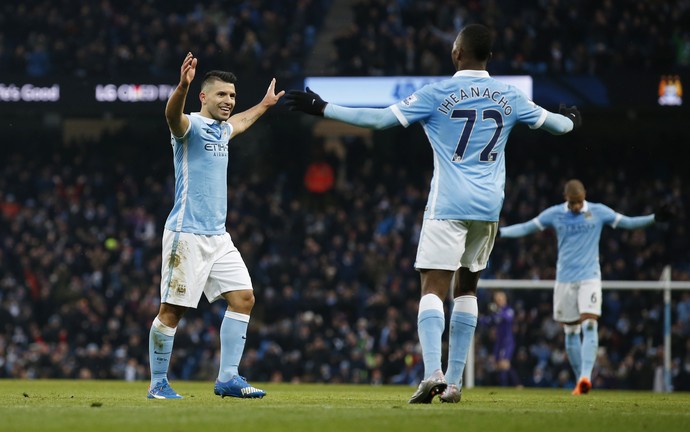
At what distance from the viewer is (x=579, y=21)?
23750 millimetres

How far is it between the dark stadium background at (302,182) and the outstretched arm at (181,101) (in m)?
11.9

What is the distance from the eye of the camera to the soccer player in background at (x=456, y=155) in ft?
23.4

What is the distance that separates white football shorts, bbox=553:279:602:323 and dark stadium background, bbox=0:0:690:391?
685 centimetres

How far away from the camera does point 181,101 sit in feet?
24.4

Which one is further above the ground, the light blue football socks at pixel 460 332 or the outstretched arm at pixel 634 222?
the outstretched arm at pixel 634 222

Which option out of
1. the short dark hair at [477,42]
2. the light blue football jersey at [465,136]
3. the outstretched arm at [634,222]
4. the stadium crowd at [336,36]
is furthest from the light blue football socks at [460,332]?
the stadium crowd at [336,36]

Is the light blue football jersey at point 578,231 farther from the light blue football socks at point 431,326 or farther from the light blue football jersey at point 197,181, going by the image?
the light blue football socks at point 431,326

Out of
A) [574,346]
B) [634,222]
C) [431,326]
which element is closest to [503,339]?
[574,346]

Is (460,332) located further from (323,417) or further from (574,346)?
(574,346)

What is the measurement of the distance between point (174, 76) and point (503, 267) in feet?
26.3

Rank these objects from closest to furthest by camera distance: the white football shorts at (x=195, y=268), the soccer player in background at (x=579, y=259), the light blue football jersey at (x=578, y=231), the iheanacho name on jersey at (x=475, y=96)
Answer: the iheanacho name on jersey at (x=475, y=96), the white football shorts at (x=195, y=268), the soccer player in background at (x=579, y=259), the light blue football jersey at (x=578, y=231)

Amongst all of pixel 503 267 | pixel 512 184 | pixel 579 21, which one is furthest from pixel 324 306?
pixel 579 21

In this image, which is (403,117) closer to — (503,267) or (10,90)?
(503,267)

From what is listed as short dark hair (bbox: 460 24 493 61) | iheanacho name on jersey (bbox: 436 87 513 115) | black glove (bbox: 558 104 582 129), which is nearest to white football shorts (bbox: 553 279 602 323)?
black glove (bbox: 558 104 582 129)
